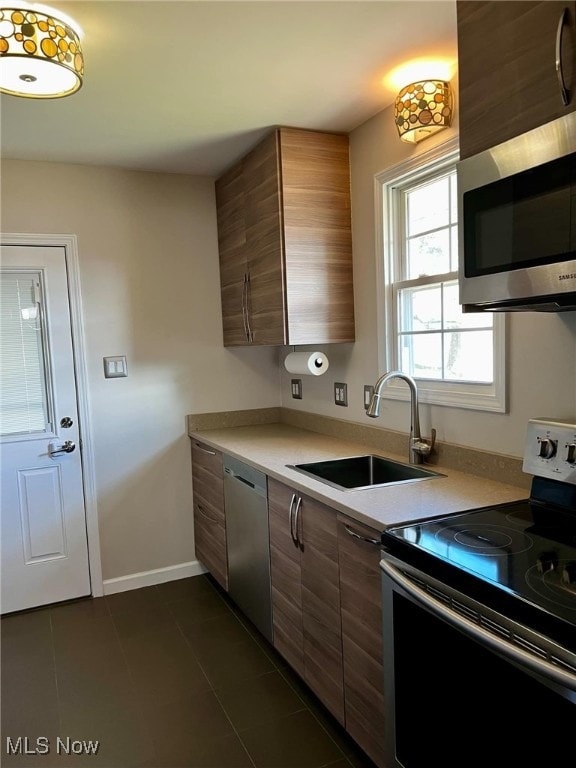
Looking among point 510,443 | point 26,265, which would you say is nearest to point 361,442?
point 510,443

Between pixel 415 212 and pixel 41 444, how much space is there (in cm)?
227

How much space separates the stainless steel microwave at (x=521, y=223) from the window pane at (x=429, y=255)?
0.76m

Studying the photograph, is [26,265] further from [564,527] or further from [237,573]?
[564,527]

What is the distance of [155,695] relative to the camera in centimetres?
226

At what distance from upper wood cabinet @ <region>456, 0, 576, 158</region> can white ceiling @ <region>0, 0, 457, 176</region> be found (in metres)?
0.31

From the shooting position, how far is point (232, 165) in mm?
3094

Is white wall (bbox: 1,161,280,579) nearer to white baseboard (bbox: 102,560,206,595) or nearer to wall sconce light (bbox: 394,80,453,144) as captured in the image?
white baseboard (bbox: 102,560,206,595)

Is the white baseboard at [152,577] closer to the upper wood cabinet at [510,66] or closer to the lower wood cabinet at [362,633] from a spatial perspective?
the lower wood cabinet at [362,633]

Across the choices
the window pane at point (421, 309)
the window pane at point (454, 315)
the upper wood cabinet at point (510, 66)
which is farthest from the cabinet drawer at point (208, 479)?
the upper wood cabinet at point (510, 66)

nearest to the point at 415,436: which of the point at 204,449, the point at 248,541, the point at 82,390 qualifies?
the point at 248,541

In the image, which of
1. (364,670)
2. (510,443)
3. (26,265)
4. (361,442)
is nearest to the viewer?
(364,670)

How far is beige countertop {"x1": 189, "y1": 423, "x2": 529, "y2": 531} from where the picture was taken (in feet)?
5.41

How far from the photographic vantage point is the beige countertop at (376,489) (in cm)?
165

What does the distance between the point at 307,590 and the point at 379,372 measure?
103 centimetres
